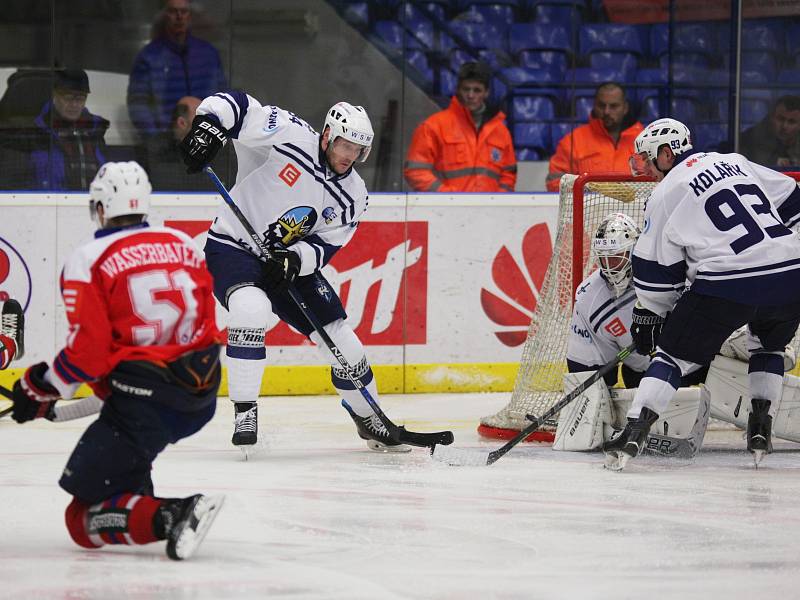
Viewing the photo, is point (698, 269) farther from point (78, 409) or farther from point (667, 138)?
point (78, 409)

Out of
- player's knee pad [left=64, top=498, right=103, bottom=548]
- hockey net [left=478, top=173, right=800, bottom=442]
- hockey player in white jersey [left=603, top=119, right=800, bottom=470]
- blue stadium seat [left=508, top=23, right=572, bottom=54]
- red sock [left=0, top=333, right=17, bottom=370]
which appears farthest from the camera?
blue stadium seat [left=508, top=23, right=572, bottom=54]

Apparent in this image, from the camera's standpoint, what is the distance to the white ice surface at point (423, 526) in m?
2.77

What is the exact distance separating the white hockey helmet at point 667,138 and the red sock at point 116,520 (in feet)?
6.71

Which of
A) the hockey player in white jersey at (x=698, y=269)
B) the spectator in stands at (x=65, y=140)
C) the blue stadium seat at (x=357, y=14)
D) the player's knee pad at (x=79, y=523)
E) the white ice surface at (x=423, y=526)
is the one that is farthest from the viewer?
the blue stadium seat at (x=357, y=14)

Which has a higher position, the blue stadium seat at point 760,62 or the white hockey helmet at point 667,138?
the blue stadium seat at point 760,62

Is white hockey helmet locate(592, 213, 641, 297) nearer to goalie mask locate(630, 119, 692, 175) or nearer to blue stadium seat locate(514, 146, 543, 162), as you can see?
goalie mask locate(630, 119, 692, 175)

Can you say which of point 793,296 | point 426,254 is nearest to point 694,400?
point 793,296

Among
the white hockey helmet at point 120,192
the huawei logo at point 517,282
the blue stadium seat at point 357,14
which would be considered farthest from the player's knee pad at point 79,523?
the blue stadium seat at point 357,14

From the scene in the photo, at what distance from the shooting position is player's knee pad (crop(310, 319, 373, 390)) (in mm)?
4469

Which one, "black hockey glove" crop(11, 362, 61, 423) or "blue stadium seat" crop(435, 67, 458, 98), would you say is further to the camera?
"blue stadium seat" crop(435, 67, 458, 98)

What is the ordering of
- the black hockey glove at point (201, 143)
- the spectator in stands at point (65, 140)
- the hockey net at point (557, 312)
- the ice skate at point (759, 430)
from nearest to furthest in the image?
the black hockey glove at point (201, 143), the ice skate at point (759, 430), the hockey net at point (557, 312), the spectator in stands at point (65, 140)

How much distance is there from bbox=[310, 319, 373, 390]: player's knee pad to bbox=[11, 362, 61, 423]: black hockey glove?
170 cm

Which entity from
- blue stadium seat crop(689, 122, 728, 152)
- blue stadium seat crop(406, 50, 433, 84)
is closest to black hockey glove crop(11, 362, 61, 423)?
blue stadium seat crop(406, 50, 433, 84)

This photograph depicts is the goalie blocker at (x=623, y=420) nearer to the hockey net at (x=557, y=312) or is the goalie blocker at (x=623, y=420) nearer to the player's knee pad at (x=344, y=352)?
the hockey net at (x=557, y=312)
